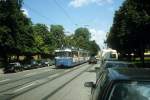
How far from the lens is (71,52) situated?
2302 inches

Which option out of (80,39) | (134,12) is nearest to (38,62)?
(134,12)

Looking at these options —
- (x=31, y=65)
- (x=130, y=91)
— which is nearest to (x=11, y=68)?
(x=31, y=65)

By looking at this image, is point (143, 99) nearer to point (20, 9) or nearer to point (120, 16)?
point (120, 16)

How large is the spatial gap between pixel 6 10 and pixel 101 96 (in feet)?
199

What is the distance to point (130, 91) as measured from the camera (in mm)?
5164

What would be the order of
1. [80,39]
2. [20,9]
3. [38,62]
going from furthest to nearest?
[80,39], [38,62], [20,9]

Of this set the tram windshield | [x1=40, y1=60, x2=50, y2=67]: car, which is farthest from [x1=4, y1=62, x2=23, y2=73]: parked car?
[x1=40, y1=60, x2=50, y2=67]: car

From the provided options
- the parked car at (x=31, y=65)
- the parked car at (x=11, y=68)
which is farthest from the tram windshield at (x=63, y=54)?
the parked car at (x=31, y=65)

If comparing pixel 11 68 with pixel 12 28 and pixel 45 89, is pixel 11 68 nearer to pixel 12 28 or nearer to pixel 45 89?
pixel 12 28

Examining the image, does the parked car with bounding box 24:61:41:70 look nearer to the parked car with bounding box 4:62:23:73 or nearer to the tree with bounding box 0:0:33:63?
the tree with bounding box 0:0:33:63

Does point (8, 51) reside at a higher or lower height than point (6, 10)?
lower

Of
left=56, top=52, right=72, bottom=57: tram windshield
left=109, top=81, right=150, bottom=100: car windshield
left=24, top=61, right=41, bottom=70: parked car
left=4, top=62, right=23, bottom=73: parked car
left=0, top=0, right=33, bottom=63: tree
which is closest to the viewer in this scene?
left=109, top=81, right=150, bottom=100: car windshield

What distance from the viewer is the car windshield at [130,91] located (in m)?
5.10

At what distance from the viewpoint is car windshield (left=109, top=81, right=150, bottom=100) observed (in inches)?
201
